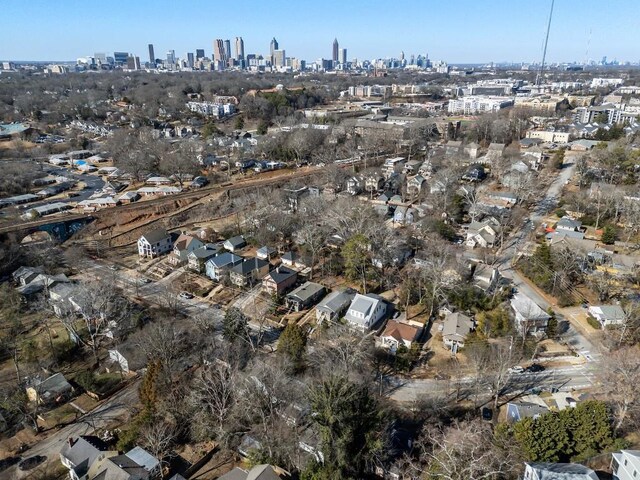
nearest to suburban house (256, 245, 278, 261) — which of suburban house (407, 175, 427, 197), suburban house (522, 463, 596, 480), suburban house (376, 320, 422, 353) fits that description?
suburban house (376, 320, 422, 353)

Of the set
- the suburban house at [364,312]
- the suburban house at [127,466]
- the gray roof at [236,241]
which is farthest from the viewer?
the gray roof at [236,241]

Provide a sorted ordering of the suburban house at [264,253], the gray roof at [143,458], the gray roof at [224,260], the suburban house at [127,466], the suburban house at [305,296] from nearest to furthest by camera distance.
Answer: the suburban house at [127,466], the gray roof at [143,458], the suburban house at [305,296], the gray roof at [224,260], the suburban house at [264,253]

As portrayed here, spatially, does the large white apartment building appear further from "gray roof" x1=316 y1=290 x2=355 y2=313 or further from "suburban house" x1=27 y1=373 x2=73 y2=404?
"suburban house" x1=27 y1=373 x2=73 y2=404

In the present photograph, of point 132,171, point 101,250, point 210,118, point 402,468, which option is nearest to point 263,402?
point 402,468

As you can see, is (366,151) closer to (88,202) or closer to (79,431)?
(88,202)

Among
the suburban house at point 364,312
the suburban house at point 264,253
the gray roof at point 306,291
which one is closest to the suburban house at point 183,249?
the suburban house at point 264,253

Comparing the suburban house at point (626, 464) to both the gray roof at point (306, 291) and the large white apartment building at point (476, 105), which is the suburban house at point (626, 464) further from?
the large white apartment building at point (476, 105)
